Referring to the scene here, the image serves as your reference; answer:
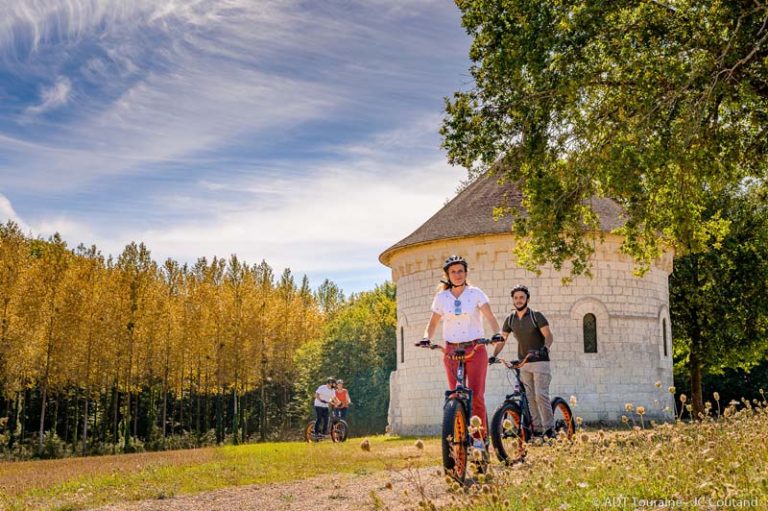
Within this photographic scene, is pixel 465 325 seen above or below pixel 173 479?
above

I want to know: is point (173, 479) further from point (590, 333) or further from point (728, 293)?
point (728, 293)

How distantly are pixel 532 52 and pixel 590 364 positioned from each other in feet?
35.2

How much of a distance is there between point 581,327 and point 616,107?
8.92m

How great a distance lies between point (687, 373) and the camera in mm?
33438

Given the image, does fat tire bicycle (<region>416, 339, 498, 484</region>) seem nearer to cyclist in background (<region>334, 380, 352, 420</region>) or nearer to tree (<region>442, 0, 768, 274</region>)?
tree (<region>442, 0, 768, 274</region>)

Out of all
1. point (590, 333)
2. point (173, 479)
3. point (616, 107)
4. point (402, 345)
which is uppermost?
point (616, 107)

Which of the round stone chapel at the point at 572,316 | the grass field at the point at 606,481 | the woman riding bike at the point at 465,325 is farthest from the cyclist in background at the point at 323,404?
the woman riding bike at the point at 465,325

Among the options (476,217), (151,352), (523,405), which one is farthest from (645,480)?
(151,352)

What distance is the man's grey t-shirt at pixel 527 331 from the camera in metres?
10.0

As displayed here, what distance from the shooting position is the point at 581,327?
21406 millimetres

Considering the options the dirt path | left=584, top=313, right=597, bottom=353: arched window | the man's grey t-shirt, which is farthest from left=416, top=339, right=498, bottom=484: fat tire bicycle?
left=584, top=313, right=597, bottom=353: arched window

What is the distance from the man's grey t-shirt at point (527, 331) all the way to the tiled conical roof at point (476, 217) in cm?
1159

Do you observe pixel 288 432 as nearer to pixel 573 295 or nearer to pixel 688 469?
pixel 573 295

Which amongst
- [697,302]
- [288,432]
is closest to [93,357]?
[288,432]
